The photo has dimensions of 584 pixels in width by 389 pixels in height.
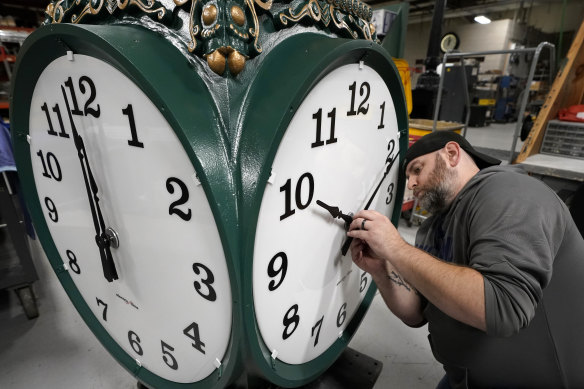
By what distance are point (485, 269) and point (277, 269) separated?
521 mm

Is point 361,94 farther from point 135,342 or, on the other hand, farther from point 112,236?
point 135,342

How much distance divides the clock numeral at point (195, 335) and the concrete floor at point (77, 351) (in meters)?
1.18

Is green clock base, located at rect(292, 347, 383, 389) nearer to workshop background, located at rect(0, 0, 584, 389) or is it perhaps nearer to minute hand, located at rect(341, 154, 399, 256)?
minute hand, located at rect(341, 154, 399, 256)

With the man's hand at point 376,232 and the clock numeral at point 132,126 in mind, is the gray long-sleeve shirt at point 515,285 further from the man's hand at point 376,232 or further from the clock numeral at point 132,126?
the clock numeral at point 132,126

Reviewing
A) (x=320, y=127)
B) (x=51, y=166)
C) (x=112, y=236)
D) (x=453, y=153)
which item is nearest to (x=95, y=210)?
(x=112, y=236)

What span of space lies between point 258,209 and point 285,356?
0.41 meters

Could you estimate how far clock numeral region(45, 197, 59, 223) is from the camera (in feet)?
3.02

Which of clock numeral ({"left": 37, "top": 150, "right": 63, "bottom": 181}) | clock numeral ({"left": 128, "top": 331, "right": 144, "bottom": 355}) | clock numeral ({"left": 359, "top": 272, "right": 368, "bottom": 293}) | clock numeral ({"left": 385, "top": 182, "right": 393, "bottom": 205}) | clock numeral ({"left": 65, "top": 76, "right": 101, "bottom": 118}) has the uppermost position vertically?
clock numeral ({"left": 65, "top": 76, "right": 101, "bottom": 118})

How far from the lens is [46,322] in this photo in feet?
6.51

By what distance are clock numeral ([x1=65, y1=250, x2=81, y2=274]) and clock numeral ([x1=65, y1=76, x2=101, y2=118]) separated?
0.47 m

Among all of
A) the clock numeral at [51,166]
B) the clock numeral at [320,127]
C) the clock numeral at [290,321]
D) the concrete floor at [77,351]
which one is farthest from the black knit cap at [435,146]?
the concrete floor at [77,351]

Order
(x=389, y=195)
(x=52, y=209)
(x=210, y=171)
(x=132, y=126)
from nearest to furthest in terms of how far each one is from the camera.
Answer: (x=210, y=171)
(x=132, y=126)
(x=52, y=209)
(x=389, y=195)

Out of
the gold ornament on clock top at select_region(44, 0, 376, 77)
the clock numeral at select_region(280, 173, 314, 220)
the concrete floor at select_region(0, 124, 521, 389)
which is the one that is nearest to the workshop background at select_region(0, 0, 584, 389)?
the concrete floor at select_region(0, 124, 521, 389)

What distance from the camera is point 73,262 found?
3.16 feet
